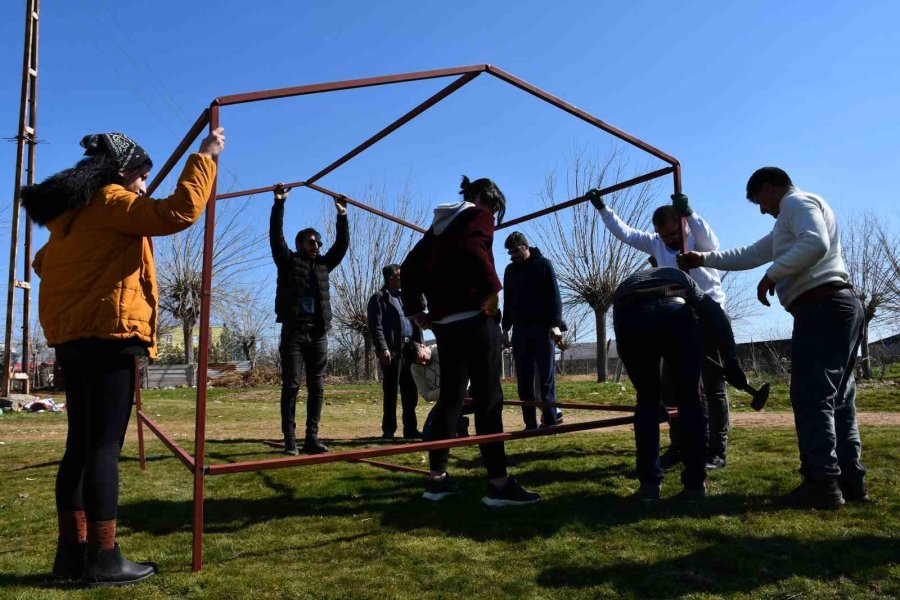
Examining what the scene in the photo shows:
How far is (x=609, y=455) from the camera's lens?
5078 mm

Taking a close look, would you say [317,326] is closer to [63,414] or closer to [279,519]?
[279,519]

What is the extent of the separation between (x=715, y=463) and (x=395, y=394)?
3.70 m

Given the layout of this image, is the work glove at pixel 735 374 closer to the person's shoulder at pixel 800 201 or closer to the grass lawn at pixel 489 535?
the grass lawn at pixel 489 535

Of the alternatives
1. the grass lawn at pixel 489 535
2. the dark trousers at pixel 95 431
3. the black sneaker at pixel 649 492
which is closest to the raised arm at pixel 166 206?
the dark trousers at pixel 95 431

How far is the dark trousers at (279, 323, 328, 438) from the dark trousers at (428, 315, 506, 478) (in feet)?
6.89

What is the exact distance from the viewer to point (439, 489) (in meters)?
3.91

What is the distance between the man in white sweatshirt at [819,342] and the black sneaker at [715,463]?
33.6 inches

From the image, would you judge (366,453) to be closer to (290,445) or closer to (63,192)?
(63,192)

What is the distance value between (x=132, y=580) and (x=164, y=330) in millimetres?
38218

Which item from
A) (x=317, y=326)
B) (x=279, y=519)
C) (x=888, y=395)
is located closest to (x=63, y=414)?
(x=317, y=326)

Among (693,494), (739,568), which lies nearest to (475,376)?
(693,494)

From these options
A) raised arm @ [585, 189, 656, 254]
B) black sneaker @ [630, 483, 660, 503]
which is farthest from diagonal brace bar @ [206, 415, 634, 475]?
raised arm @ [585, 189, 656, 254]

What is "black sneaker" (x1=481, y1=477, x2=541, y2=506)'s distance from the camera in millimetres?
3616

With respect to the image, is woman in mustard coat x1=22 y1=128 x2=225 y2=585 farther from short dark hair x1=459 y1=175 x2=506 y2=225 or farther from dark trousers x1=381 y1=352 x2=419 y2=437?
dark trousers x1=381 y1=352 x2=419 y2=437
